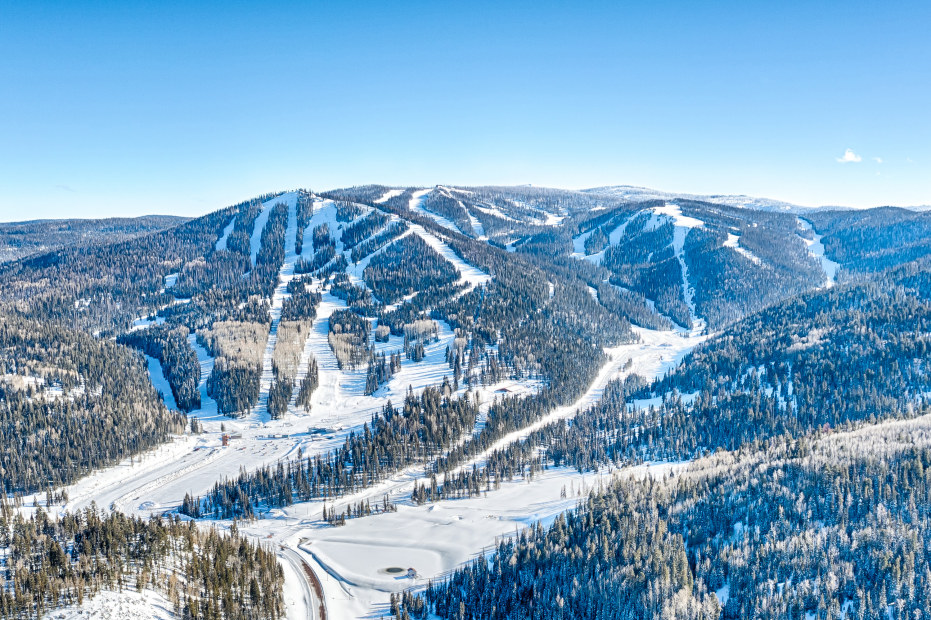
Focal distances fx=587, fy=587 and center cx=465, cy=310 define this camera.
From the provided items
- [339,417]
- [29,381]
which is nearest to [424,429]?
[339,417]

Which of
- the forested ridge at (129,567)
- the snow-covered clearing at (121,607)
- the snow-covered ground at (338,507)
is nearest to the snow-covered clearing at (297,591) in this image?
the snow-covered ground at (338,507)

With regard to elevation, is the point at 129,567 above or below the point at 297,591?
above

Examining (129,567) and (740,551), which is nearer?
(129,567)

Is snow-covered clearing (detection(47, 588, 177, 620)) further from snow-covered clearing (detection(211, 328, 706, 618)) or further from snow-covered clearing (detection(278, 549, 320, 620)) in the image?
snow-covered clearing (detection(211, 328, 706, 618))

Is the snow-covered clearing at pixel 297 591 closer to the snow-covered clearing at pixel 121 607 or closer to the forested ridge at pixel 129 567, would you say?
the forested ridge at pixel 129 567

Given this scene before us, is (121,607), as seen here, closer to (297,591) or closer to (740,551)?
(297,591)

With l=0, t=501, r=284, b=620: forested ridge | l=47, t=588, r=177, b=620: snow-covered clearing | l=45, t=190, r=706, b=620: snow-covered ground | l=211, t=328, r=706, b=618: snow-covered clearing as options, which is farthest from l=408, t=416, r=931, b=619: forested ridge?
l=47, t=588, r=177, b=620: snow-covered clearing

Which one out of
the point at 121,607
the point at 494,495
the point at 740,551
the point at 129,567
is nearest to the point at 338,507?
the point at 494,495

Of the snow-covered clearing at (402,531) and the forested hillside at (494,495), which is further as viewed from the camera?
the snow-covered clearing at (402,531)
